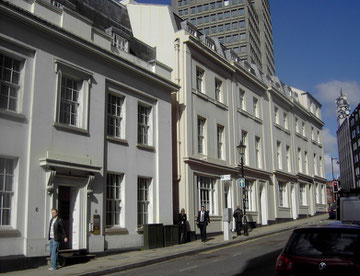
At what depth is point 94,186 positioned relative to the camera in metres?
14.9

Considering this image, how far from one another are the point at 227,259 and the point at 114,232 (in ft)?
15.1

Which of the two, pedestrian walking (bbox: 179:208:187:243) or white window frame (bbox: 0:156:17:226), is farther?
→ pedestrian walking (bbox: 179:208:187:243)

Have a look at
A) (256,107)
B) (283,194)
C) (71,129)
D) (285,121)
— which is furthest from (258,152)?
(71,129)

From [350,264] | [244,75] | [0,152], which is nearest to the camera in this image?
[350,264]

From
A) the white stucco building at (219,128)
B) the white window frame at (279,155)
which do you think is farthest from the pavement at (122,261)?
the white window frame at (279,155)

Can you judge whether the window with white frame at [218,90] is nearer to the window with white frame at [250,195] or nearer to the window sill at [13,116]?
the window with white frame at [250,195]

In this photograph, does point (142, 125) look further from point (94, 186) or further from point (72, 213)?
point (72, 213)

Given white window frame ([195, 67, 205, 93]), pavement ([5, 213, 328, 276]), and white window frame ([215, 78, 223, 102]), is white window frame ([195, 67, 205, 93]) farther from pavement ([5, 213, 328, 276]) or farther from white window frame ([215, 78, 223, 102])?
pavement ([5, 213, 328, 276])

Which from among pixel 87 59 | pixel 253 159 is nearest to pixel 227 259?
pixel 87 59

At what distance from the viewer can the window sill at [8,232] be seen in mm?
11566

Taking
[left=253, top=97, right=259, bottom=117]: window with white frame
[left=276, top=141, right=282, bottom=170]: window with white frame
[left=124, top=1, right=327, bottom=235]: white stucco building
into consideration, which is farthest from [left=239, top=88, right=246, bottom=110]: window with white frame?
[left=276, top=141, right=282, bottom=170]: window with white frame

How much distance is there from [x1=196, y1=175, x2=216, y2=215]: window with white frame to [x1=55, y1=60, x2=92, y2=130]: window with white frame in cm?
856

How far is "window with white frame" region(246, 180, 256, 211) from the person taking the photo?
88.3 ft

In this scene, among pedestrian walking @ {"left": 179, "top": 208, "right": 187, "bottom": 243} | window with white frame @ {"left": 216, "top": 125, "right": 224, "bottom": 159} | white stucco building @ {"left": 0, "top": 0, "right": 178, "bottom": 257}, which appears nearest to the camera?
white stucco building @ {"left": 0, "top": 0, "right": 178, "bottom": 257}
